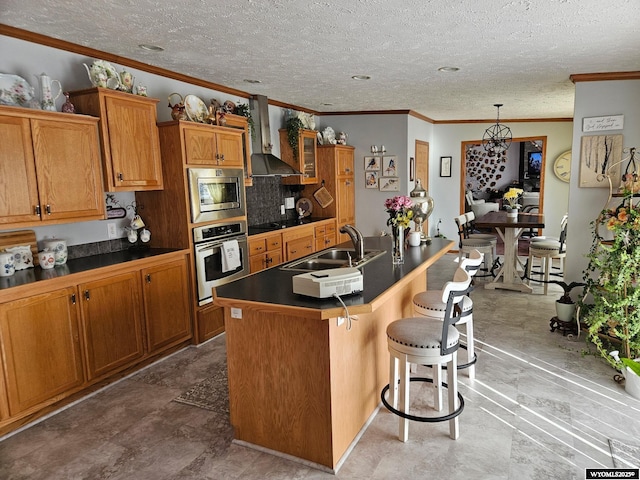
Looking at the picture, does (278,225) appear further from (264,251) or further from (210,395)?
(210,395)

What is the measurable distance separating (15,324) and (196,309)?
5.06 feet

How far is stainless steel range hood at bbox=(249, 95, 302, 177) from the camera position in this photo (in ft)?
15.8

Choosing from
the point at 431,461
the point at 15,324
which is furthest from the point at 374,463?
the point at 15,324

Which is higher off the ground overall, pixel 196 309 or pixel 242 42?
pixel 242 42

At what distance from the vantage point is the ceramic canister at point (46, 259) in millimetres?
2988

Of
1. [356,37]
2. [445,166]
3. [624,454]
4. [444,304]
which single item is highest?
[356,37]

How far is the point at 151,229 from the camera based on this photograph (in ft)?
12.9

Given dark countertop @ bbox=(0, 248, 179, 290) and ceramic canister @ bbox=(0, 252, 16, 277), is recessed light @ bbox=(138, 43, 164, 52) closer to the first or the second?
dark countertop @ bbox=(0, 248, 179, 290)

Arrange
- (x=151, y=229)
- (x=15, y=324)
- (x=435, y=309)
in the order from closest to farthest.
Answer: (x=15, y=324) → (x=435, y=309) → (x=151, y=229)

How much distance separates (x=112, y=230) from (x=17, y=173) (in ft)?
3.36

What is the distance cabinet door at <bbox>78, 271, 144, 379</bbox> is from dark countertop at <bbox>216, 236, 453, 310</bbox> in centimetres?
114

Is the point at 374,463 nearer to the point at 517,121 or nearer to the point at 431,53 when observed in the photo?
the point at 431,53

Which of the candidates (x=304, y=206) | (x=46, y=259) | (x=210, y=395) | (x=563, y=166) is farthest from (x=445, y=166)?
(x=46, y=259)

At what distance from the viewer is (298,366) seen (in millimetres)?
2262
